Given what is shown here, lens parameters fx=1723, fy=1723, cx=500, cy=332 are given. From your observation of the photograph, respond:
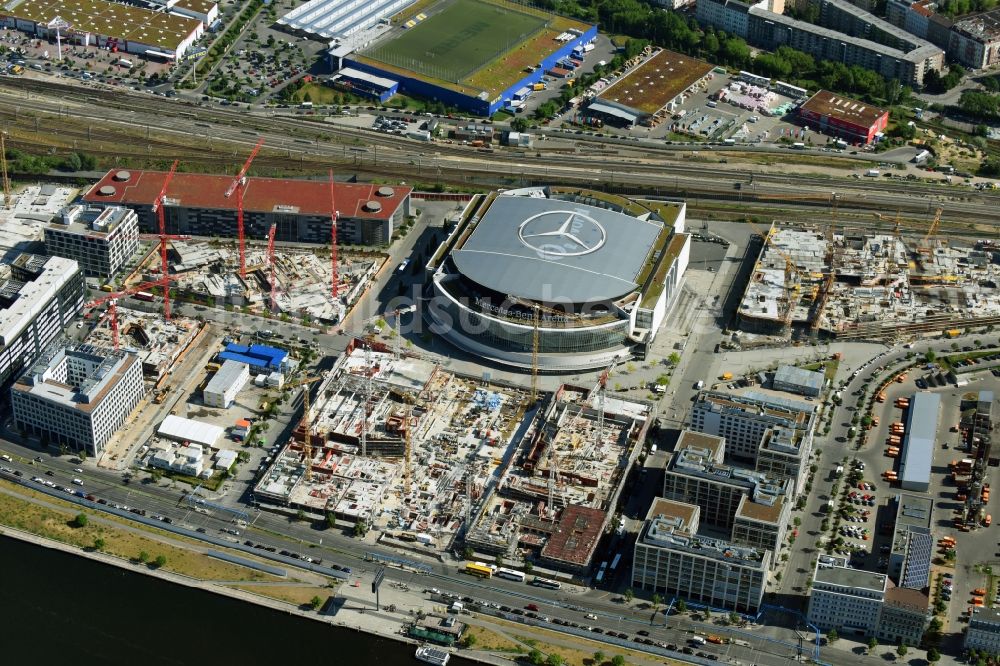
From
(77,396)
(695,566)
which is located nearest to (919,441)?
A: (695,566)

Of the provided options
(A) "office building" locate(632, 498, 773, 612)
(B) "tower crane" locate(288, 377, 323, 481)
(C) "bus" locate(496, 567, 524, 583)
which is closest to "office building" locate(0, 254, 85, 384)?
(B) "tower crane" locate(288, 377, 323, 481)

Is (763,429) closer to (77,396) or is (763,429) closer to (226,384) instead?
(226,384)

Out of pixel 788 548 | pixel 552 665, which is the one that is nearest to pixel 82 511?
pixel 552 665

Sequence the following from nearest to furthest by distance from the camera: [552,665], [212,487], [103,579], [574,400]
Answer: [552,665]
[103,579]
[212,487]
[574,400]

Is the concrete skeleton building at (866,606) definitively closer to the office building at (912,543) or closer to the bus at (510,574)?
the office building at (912,543)

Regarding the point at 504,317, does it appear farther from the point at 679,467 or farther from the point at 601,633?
the point at 601,633
